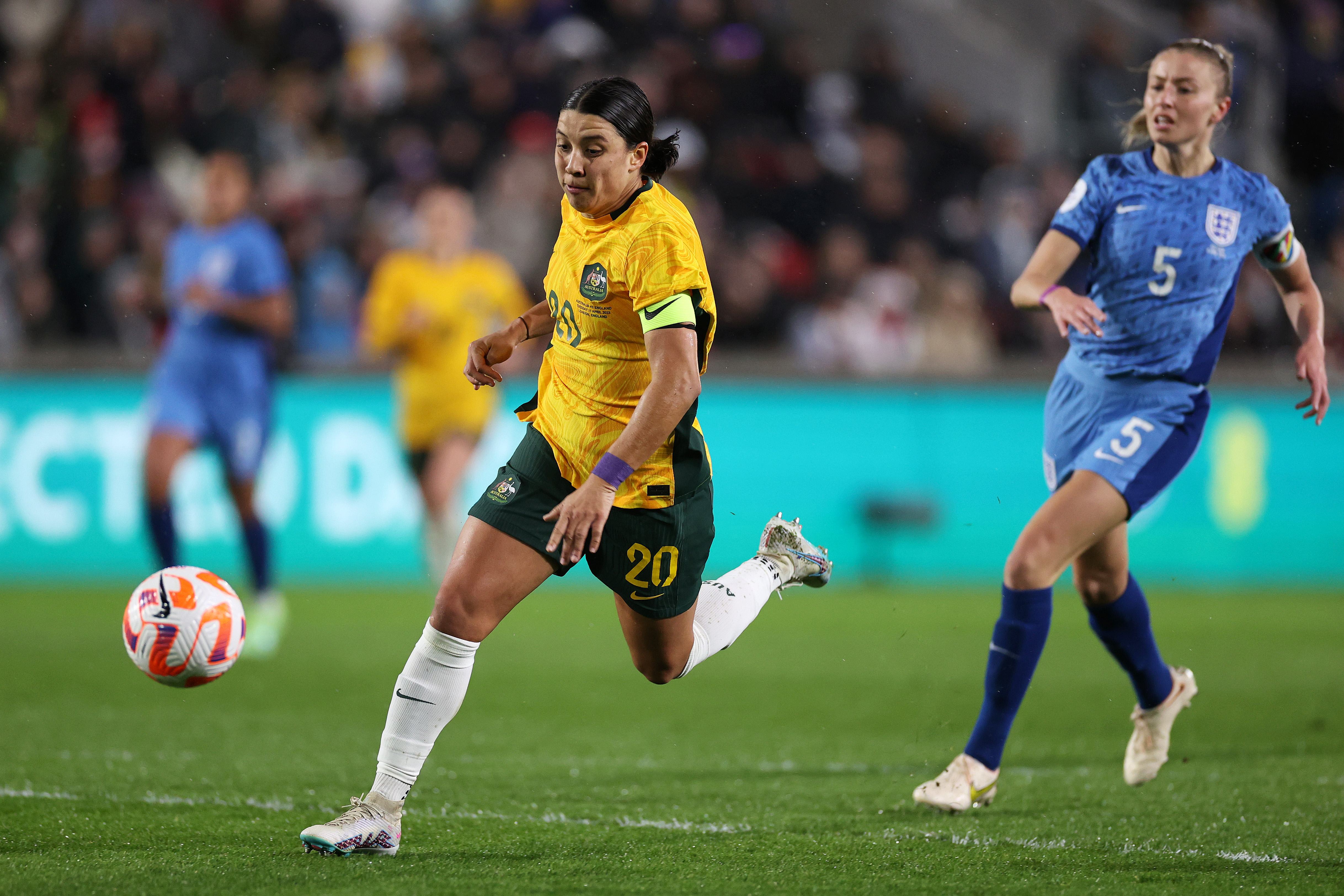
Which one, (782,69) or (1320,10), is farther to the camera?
(782,69)

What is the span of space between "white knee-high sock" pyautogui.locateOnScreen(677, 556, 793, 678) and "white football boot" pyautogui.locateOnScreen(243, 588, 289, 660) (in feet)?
14.2

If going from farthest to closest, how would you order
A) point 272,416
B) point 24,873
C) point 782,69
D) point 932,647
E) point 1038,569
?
point 782,69 < point 272,416 < point 932,647 < point 1038,569 < point 24,873

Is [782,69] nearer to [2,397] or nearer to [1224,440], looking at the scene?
[1224,440]

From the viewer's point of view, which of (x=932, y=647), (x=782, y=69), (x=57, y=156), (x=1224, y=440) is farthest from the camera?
(x=782, y=69)

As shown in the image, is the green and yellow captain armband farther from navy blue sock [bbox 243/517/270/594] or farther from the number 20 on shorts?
navy blue sock [bbox 243/517/270/594]

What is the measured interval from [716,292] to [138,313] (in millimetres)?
4799

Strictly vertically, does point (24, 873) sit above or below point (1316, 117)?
below

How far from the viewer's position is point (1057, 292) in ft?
15.7

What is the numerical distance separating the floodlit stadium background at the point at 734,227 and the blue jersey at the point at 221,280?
104 inches

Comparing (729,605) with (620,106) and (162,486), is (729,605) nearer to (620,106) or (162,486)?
(620,106)

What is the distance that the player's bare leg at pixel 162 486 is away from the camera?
8.48m

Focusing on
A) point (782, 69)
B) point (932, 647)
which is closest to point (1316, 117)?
point (782, 69)

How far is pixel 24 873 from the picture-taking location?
12.8ft

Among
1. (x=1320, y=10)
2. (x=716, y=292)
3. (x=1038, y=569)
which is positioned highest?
(x=1320, y=10)
